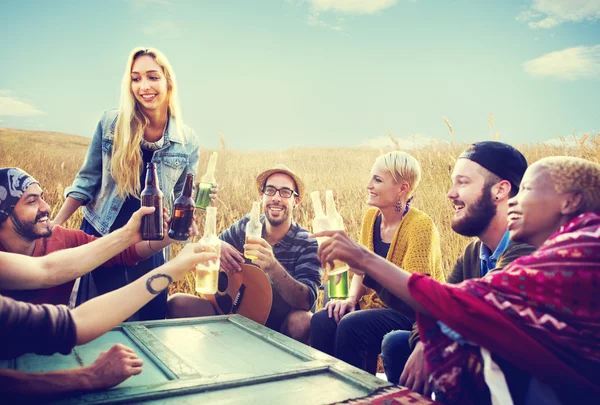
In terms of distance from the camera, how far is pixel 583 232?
5.30ft

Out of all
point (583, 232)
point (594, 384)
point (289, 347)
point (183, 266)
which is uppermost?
point (583, 232)

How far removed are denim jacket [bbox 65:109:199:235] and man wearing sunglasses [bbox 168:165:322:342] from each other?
629mm

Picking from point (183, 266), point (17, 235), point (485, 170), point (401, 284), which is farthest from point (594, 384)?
point (17, 235)

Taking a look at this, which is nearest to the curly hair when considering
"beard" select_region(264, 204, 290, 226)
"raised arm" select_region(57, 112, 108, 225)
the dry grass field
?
"beard" select_region(264, 204, 290, 226)

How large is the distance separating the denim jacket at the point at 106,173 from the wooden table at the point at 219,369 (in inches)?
41.4

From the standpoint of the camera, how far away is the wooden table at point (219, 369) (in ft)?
6.03

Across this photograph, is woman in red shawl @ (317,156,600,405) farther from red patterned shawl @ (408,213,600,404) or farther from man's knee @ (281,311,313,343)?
man's knee @ (281,311,313,343)

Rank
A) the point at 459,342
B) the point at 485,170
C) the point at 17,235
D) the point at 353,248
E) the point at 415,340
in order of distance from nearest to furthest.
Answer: the point at 459,342, the point at 353,248, the point at 415,340, the point at 485,170, the point at 17,235

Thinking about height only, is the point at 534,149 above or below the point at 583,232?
above

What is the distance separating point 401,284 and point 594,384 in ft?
2.06

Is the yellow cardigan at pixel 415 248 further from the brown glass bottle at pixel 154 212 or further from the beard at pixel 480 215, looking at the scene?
the brown glass bottle at pixel 154 212

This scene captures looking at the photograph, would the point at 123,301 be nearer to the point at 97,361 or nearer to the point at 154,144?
the point at 97,361

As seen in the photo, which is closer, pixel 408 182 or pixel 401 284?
pixel 401 284

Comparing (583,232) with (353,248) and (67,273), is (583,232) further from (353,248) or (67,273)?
(67,273)
